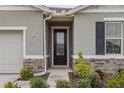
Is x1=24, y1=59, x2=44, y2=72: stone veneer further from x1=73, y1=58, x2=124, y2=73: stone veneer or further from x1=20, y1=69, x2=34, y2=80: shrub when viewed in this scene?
x1=73, y1=58, x2=124, y2=73: stone veneer

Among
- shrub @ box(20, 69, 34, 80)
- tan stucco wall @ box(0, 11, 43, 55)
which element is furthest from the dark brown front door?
shrub @ box(20, 69, 34, 80)

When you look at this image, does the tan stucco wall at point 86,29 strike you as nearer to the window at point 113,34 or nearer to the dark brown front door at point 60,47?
the window at point 113,34

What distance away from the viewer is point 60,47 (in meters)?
18.5

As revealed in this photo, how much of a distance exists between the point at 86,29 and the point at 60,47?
409cm

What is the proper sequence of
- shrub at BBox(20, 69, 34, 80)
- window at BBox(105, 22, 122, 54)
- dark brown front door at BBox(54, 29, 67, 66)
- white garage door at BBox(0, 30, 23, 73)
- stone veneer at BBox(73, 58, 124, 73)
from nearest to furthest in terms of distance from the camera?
1. shrub at BBox(20, 69, 34, 80)
2. stone veneer at BBox(73, 58, 124, 73)
3. window at BBox(105, 22, 122, 54)
4. white garage door at BBox(0, 30, 23, 73)
5. dark brown front door at BBox(54, 29, 67, 66)

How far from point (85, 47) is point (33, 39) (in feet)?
9.21

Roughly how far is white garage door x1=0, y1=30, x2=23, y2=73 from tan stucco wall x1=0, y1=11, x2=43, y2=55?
683 millimetres

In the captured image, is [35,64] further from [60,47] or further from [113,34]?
[113,34]

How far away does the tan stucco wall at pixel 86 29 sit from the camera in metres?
14.8

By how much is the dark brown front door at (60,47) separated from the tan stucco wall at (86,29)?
356 cm

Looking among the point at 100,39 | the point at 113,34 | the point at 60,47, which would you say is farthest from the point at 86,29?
the point at 60,47

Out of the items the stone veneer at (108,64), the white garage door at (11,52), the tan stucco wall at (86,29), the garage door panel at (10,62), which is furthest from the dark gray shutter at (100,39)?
the garage door panel at (10,62)

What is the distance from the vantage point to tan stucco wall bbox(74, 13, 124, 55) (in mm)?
14766
